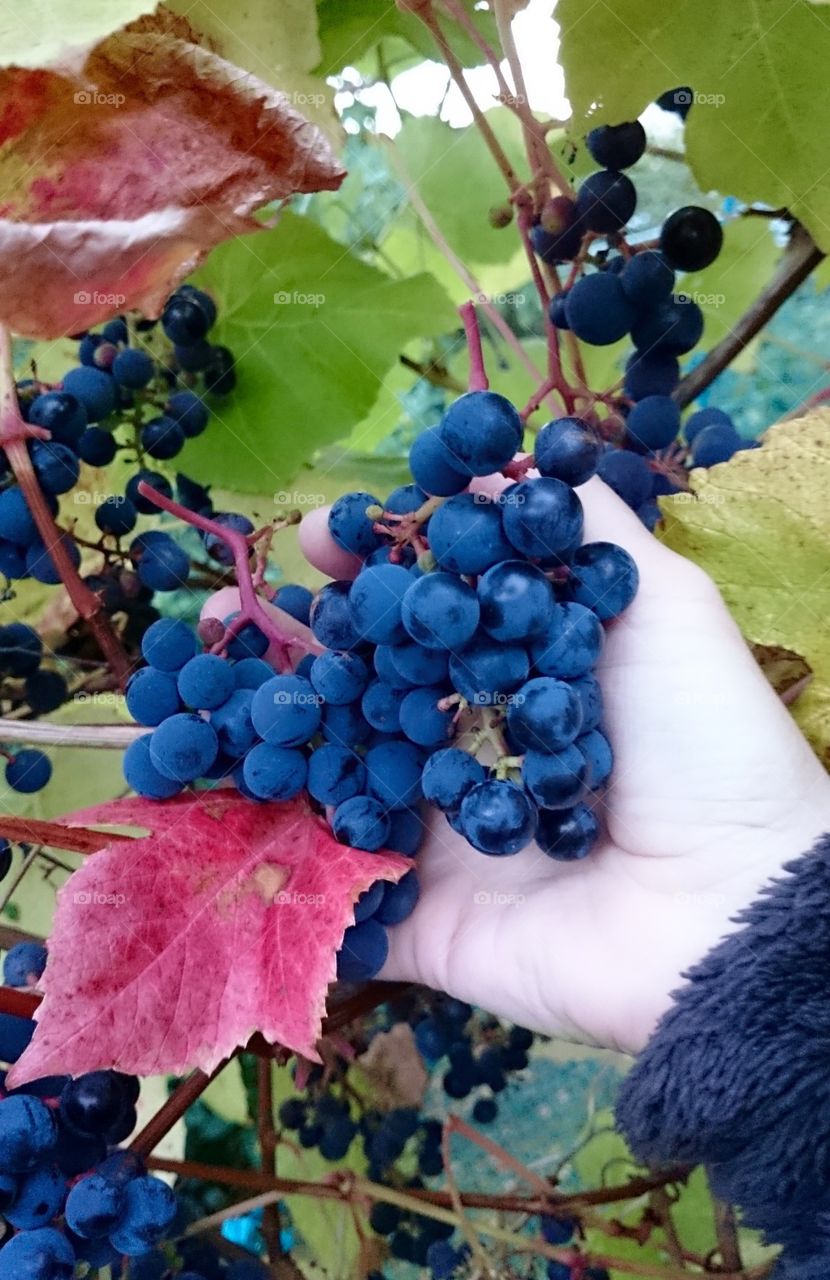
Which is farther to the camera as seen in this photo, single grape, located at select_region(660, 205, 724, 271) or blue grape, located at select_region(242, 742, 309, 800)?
single grape, located at select_region(660, 205, 724, 271)

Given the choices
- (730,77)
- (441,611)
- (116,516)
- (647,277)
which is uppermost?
(730,77)

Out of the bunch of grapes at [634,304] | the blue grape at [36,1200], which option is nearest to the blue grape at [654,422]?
the bunch of grapes at [634,304]

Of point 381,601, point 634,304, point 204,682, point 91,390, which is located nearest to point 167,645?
point 204,682

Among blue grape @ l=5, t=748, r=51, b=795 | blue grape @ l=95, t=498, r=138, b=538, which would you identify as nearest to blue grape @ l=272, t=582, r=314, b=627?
blue grape @ l=95, t=498, r=138, b=538

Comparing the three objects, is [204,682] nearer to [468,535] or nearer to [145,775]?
[145,775]

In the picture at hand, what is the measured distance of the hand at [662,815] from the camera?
19.6 inches

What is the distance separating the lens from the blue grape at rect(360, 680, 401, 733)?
50 cm

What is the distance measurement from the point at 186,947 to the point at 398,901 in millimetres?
136

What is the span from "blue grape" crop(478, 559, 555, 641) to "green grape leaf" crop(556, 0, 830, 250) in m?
0.30

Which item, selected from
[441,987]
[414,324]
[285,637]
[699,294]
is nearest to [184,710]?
[285,637]

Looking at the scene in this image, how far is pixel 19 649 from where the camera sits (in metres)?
0.72

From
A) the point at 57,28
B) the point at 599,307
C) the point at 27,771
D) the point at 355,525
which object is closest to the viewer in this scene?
the point at 57,28

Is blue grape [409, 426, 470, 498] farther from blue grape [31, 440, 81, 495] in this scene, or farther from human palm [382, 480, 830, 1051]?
blue grape [31, 440, 81, 495]

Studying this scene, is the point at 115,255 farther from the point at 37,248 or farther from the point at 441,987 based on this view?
the point at 441,987
